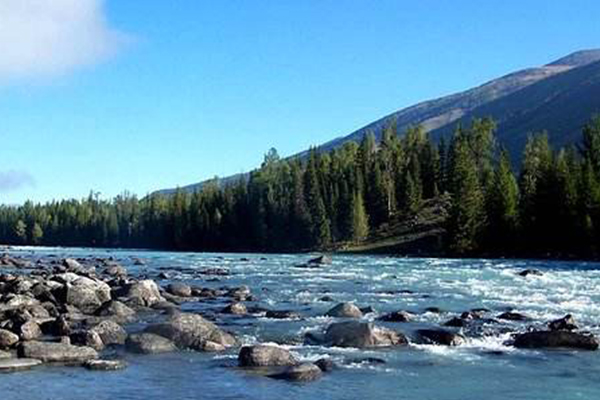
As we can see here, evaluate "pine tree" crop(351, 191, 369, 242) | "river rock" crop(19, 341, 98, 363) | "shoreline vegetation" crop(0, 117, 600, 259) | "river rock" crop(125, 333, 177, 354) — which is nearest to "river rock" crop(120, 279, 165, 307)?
"river rock" crop(125, 333, 177, 354)

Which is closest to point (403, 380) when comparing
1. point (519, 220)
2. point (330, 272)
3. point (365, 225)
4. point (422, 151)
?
point (330, 272)

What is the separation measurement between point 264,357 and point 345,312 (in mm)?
12425

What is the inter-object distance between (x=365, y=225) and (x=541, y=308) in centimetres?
10244

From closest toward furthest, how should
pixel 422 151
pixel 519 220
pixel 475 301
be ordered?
pixel 475 301, pixel 519 220, pixel 422 151

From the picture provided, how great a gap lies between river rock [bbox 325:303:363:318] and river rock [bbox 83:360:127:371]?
14.1 m

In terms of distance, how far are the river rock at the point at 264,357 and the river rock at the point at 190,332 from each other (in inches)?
138

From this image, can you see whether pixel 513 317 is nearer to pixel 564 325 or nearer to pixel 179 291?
pixel 564 325

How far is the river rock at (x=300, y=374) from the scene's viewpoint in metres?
22.4

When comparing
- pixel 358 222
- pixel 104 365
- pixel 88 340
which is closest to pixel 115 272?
pixel 88 340

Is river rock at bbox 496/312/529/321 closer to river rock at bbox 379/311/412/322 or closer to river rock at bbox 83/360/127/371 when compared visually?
river rock at bbox 379/311/412/322

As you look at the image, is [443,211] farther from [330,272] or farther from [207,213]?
[330,272]

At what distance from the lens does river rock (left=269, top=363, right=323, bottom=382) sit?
22.4 m

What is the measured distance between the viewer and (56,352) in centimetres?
2538

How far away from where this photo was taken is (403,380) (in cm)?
2245
